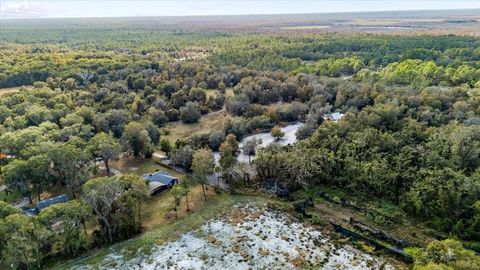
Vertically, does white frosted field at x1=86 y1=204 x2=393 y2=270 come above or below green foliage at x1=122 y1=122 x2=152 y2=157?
below

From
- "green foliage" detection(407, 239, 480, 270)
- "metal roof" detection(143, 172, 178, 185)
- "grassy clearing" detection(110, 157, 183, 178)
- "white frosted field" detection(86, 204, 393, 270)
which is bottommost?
"white frosted field" detection(86, 204, 393, 270)

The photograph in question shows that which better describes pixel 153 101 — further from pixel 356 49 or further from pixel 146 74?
pixel 356 49

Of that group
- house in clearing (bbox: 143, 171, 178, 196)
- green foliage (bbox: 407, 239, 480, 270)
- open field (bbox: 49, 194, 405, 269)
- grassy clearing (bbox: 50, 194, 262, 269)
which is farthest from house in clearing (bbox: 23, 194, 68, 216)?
green foliage (bbox: 407, 239, 480, 270)

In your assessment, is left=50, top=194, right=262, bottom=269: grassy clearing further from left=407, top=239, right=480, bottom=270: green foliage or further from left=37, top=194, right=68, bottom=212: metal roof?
left=407, top=239, right=480, bottom=270: green foliage

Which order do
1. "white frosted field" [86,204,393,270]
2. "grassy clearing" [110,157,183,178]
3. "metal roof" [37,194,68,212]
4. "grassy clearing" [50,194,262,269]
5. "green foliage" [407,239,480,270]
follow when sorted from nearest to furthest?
"green foliage" [407,239,480,270] → "white frosted field" [86,204,393,270] → "grassy clearing" [50,194,262,269] → "metal roof" [37,194,68,212] → "grassy clearing" [110,157,183,178]

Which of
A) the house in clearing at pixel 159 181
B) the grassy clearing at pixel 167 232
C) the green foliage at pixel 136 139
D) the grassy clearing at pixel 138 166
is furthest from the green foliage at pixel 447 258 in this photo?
the green foliage at pixel 136 139

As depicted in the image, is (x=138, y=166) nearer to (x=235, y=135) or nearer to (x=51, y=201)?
(x=51, y=201)
